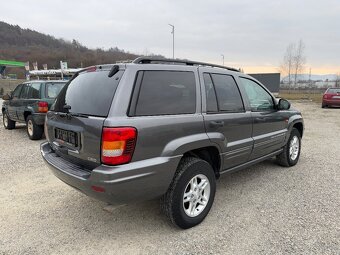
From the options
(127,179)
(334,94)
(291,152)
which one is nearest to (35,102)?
(127,179)

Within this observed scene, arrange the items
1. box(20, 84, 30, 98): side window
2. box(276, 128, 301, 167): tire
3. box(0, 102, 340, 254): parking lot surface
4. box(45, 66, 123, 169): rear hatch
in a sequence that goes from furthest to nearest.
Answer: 1. box(20, 84, 30, 98): side window
2. box(276, 128, 301, 167): tire
3. box(0, 102, 340, 254): parking lot surface
4. box(45, 66, 123, 169): rear hatch

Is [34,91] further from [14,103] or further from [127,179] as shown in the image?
[127,179]

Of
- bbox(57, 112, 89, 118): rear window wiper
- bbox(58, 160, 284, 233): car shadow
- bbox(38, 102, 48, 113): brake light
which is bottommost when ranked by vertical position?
bbox(58, 160, 284, 233): car shadow

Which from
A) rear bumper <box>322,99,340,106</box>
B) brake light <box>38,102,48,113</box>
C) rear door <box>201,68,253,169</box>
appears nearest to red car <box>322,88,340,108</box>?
rear bumper <box>322,99,340,106</box>

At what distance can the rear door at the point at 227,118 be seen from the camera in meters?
A: 3.41

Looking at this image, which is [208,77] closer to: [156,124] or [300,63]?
[156,124]

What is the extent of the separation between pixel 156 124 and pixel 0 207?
2.51 metres

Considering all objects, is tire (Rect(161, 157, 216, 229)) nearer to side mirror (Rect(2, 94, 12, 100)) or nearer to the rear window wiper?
the rear window wiper

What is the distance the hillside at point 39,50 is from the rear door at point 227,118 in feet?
217

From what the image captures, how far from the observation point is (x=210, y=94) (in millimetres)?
3479

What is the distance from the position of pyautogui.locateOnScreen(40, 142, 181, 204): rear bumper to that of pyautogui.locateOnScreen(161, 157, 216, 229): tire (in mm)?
161

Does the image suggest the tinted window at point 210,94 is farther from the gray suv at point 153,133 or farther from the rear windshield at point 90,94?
the rear windshield at point 90,94

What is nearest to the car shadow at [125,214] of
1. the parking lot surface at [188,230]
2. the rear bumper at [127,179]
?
the parking lot surface at [188,230]

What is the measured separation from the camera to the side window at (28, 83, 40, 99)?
7.69m
